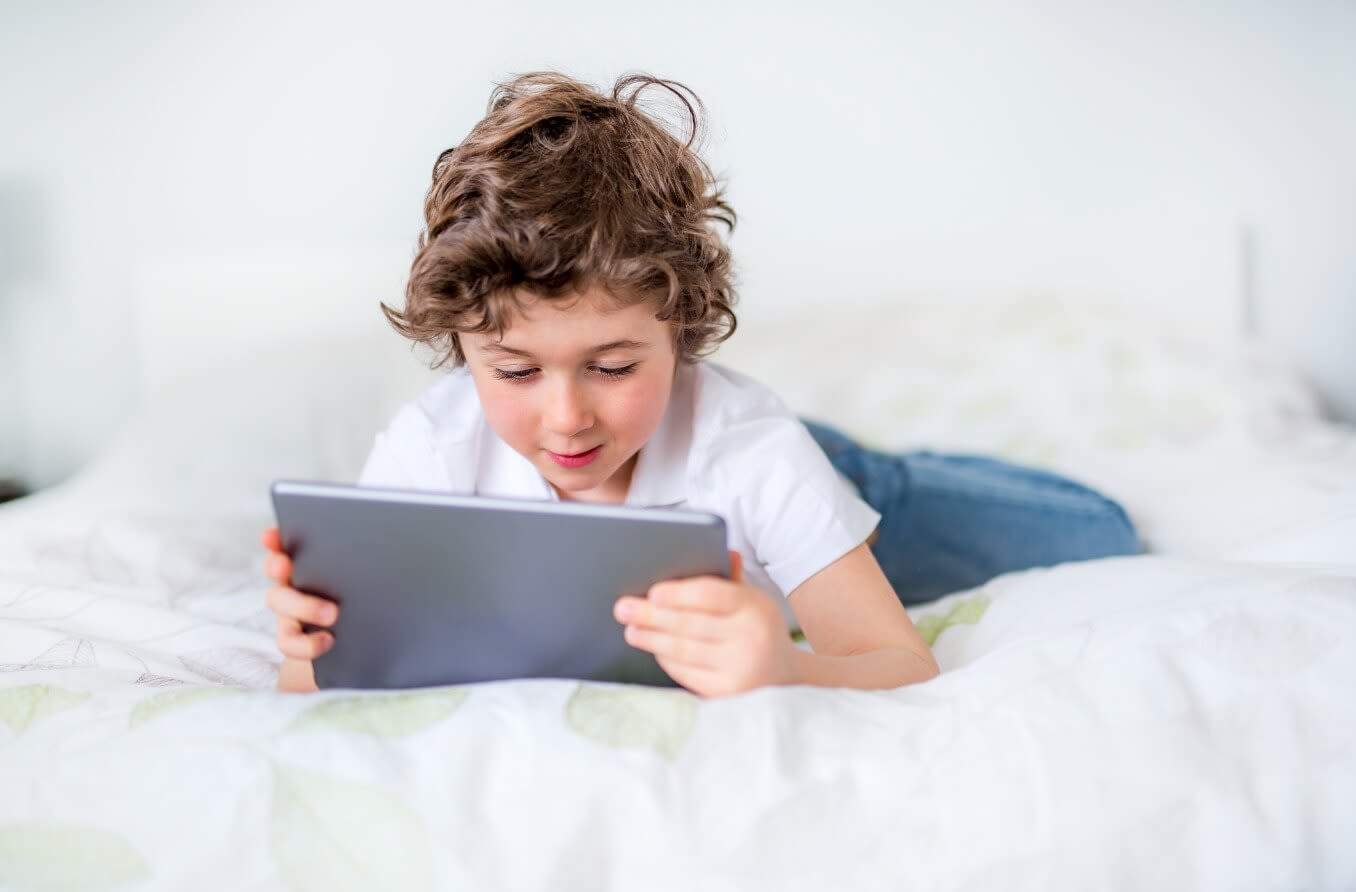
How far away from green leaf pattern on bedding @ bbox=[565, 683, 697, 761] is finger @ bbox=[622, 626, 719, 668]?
0.10 ft

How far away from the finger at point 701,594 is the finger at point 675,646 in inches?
0.9

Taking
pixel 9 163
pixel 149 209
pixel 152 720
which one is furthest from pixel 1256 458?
pixel 9 163

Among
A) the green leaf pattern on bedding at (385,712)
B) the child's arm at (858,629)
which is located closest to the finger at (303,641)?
the green leaf pattern on bedding at (385,712)

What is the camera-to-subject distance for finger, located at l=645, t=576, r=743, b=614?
663 millimetres

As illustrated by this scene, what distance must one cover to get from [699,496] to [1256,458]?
954 millimetres

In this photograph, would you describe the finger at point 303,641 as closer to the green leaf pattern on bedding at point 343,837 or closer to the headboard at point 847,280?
the green leaf pattern on bedding at point 343,837

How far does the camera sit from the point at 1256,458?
1573 mm

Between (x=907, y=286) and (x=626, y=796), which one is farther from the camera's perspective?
(x=907, y=286)

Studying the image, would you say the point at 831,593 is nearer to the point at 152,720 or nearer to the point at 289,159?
the point at 152,720

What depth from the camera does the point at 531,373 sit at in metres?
0.88

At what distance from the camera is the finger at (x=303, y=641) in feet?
2.56

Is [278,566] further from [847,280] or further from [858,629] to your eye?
[847,280]

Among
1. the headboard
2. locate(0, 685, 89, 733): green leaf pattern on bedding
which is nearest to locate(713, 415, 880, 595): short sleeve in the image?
locate(0, 685, 89, 733): green leaf pattern on bedding

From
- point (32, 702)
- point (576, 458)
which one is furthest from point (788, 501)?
point (32, 702)
